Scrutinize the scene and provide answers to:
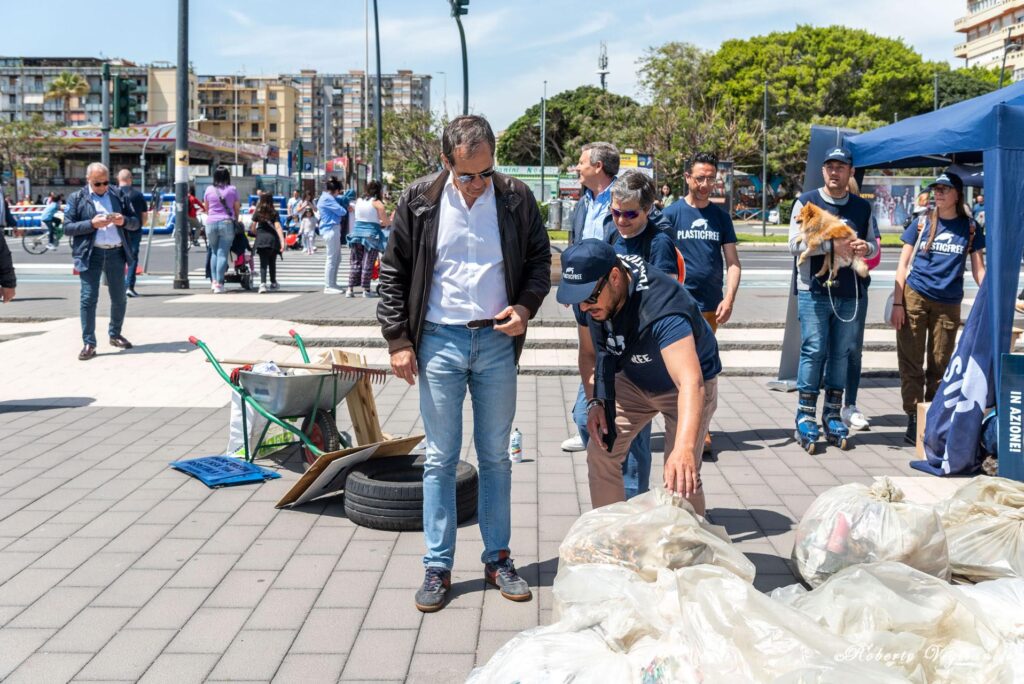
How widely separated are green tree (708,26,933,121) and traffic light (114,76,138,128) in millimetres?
47314

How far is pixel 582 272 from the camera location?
3457 mm

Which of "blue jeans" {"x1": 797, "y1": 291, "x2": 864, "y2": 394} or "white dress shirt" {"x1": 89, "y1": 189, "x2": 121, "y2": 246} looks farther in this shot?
"white dress shirt" {"x1": 89, "y1": 189, "x2": 121, "y2": 246}

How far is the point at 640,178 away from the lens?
513cm

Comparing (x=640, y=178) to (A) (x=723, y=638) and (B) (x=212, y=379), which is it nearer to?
(A) (x=723, y=638)

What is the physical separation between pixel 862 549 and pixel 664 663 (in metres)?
1.51

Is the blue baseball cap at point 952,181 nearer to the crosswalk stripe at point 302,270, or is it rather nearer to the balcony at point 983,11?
the crosswalk stripe at point 302,270

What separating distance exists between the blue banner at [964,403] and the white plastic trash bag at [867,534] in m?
1.98

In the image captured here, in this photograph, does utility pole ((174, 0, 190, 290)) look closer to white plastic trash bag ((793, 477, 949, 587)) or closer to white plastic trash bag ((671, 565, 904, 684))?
white plastic trash bag ((793, 477, 949, 587))

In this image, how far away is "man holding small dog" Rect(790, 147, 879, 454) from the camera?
6.49 meters

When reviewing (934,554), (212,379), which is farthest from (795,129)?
(934,554)

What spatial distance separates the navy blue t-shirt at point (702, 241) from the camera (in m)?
6.31

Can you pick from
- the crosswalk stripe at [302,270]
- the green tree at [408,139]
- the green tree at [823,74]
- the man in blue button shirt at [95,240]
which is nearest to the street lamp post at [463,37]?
the crosswalk stripe at [302,270]

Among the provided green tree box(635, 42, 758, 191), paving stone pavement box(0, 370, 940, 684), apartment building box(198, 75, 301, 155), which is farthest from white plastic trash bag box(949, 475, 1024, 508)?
apartment building box(198, 75, 301, 155)

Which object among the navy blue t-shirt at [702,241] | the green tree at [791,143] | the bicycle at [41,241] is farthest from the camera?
the green tree at [791,143]
